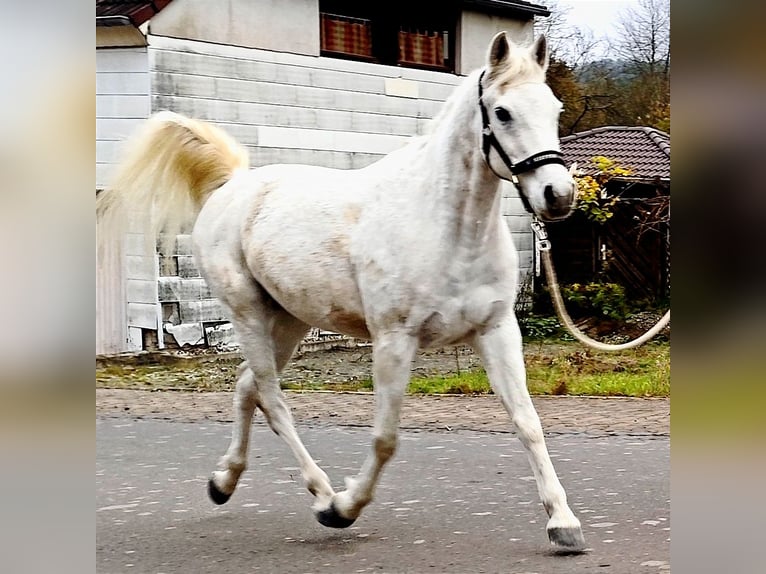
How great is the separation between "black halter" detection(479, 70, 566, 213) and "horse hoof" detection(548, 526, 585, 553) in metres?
1.10

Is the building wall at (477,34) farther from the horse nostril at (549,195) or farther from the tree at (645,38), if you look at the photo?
the horse nostril at (549,195)

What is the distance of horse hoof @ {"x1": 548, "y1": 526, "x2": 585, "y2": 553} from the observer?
3650mm

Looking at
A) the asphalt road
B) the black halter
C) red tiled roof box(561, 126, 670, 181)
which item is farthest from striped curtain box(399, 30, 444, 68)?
the black halter

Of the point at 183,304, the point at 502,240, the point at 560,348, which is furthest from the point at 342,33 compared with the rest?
the point at 502,240

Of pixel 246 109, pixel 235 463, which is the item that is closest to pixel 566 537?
pixel 235 463

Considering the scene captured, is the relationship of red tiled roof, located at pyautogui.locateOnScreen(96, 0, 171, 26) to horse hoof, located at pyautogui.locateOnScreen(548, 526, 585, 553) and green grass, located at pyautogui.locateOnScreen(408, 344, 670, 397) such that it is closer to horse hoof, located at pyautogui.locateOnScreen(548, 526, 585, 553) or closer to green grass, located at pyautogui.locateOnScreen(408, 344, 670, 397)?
green grass, located at pyautogui.locateOnScreen(408, 344, 670, 397)

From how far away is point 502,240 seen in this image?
3.78 meters

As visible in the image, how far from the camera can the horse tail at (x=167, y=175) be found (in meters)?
4.72
